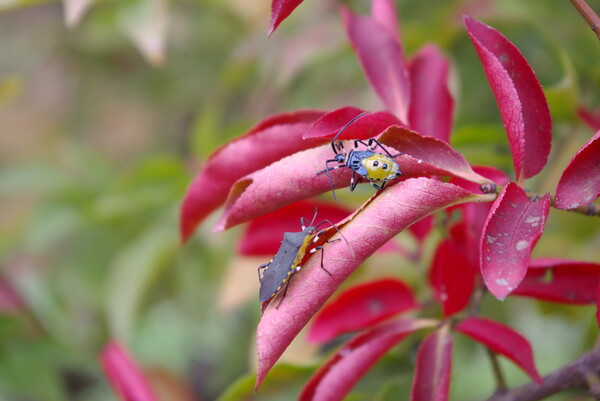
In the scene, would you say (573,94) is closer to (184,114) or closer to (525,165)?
(525,165)

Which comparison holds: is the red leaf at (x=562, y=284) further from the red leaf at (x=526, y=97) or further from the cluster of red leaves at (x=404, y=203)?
the red leaf at (x=526, y=97)

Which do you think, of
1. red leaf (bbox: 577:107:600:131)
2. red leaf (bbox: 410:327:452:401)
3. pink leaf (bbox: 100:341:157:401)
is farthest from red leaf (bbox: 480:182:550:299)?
pink leaf (bbox: 100:341:157:401)

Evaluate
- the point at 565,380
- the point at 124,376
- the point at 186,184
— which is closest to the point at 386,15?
the point at 565,380

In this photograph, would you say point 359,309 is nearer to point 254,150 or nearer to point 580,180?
point 254,150

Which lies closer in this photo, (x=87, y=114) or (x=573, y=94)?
(x=573, y=94)

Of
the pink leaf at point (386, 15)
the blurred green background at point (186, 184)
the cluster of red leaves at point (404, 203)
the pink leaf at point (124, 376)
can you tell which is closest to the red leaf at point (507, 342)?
the cluster of red leaves at point (404, 203)

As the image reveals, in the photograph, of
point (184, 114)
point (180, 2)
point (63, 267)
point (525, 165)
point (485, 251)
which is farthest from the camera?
point (184, 114)

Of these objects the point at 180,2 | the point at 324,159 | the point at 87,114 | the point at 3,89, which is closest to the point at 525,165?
the point at 324,159
